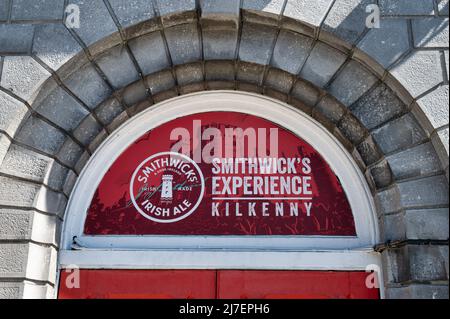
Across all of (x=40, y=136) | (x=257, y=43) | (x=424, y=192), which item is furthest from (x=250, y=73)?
(x=40, y=136)

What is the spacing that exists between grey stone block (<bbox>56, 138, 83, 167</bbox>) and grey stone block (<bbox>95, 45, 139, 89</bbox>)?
72 centimetres

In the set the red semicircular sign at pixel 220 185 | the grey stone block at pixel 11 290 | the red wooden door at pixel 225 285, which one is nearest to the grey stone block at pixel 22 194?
the red semicircular sign at pixel 220 185

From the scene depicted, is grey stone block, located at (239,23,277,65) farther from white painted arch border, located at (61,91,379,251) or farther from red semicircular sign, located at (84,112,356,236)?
red semicircular sign, located at (84,112,356,236)

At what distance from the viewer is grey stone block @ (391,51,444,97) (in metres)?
5.36

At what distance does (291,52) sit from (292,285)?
2307 mm

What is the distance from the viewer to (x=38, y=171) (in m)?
5.45

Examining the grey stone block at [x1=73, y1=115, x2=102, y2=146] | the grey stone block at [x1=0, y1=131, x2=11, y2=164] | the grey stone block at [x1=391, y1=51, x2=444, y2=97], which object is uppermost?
the grey stone block at [x1=391, y1=51, x2=444, y2=97]

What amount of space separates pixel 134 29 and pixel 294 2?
161 cm

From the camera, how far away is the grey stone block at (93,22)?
5.62 metres

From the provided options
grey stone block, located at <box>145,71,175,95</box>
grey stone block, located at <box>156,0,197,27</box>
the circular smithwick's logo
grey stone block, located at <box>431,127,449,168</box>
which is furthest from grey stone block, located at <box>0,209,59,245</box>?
grey stone block, located at <box>431,127,449,168</box>

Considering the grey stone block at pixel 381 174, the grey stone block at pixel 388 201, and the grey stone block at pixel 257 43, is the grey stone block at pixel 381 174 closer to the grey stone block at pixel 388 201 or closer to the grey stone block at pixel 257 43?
the grey stone block at pixel 388 201

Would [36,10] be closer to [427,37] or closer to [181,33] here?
[181,33]
